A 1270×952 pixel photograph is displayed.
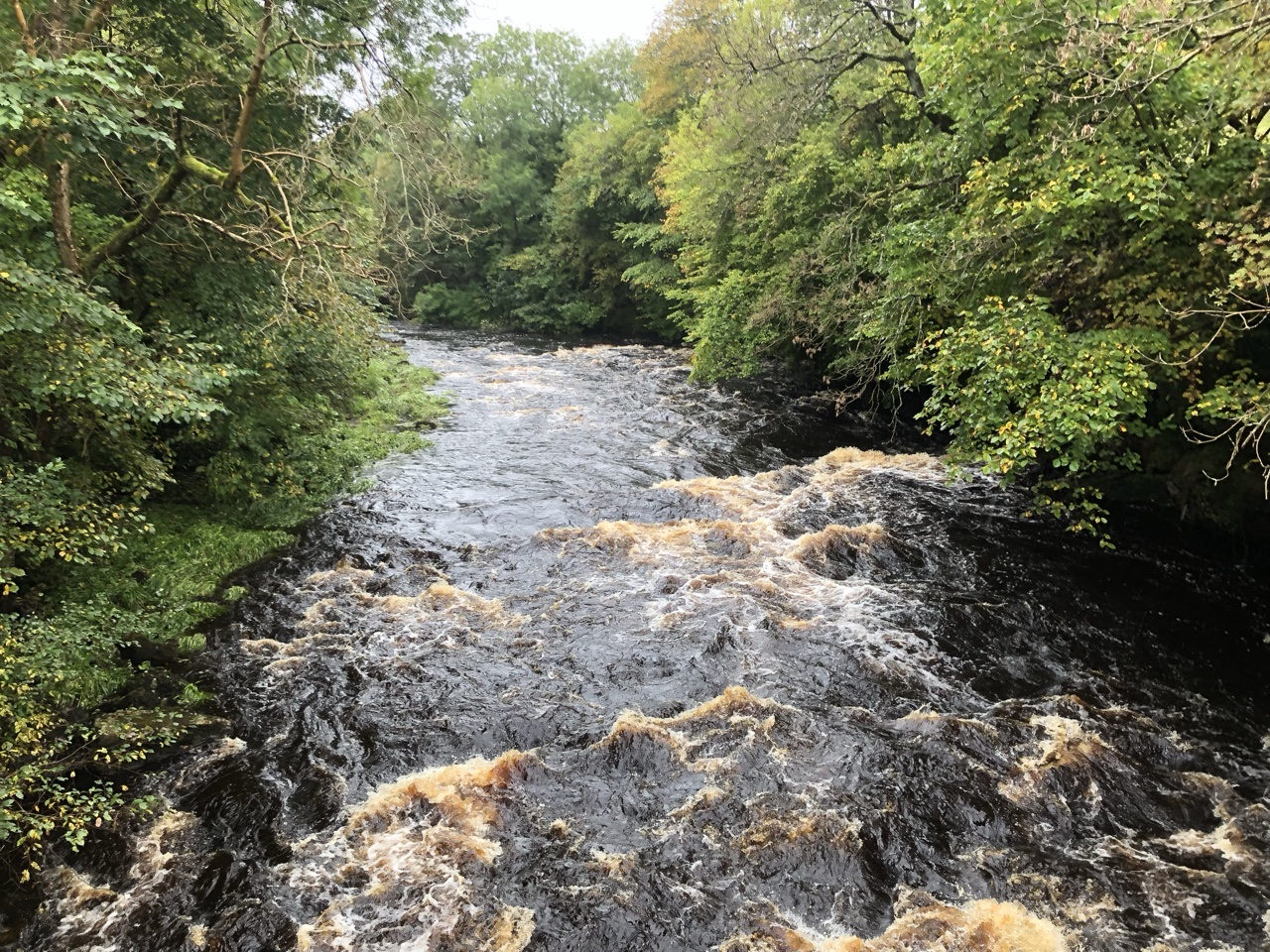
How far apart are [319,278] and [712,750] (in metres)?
7.50

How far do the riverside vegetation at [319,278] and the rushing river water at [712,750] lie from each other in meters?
1.11

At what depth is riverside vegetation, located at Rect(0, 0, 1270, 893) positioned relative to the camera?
6.14 meters

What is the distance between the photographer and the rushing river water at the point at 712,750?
5039 millimetres

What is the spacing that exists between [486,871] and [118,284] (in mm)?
8426

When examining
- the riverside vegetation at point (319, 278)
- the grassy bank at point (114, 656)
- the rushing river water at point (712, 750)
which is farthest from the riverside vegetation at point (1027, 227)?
the grassy bank at point (114, 656)

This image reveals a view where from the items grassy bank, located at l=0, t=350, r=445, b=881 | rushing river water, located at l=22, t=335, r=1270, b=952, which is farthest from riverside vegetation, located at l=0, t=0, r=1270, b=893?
rushing river water, located at l=22, t=335, r=1270, b=952

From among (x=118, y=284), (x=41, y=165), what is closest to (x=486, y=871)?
(x=41, y=165)

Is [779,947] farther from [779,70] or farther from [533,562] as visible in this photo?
[779,70]

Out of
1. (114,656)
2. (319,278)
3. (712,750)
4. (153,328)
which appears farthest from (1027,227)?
(114,656)

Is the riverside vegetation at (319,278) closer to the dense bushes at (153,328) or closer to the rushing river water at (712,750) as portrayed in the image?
the dense bushes at (153,328)

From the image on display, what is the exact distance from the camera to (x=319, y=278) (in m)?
9.27

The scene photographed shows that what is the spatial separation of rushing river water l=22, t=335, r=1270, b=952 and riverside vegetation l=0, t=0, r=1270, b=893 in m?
1.11

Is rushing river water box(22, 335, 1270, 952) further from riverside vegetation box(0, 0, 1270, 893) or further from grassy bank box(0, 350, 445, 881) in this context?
riverside vegetation box(0, 0, 1270, 893)

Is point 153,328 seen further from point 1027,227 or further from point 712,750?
point 1027,227
